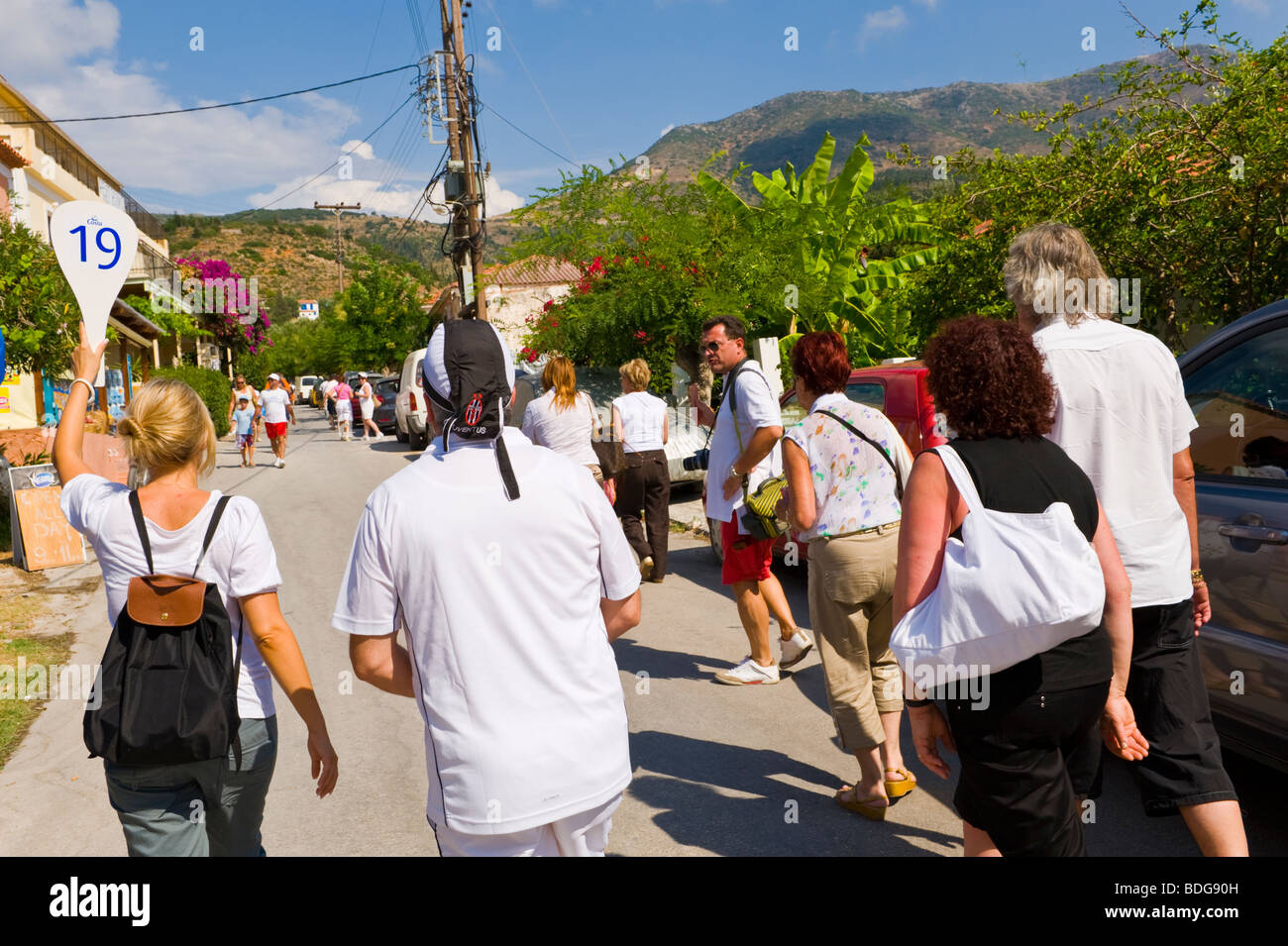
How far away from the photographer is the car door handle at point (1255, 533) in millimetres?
3209

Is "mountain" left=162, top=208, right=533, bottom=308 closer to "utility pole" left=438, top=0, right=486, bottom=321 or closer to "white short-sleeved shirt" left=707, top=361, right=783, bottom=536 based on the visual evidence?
"utility pole" left=438, top=0, right=486, bottom=321

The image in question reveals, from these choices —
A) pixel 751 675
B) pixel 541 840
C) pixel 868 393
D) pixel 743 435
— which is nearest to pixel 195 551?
pixel 541 840

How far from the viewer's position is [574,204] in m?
16.5

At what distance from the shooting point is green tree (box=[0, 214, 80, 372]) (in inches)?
415

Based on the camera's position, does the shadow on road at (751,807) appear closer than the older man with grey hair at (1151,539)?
No

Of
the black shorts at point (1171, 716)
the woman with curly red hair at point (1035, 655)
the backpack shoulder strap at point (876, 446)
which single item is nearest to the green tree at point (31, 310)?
the backpack shoulder strap at point (876, 446)

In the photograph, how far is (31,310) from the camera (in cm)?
1080

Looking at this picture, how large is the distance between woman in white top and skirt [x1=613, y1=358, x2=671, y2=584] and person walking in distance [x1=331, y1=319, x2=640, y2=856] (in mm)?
5932

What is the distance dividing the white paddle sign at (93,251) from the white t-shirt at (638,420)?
4482 millimetres

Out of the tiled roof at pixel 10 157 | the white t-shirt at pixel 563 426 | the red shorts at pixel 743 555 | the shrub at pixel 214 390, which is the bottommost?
the red shorts at pixel 743 555

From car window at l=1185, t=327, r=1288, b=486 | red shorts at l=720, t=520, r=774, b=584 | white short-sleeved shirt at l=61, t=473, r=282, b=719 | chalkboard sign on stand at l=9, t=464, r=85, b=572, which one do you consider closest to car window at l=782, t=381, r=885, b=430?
red shorts at l=720, t=520, r=774, b=584

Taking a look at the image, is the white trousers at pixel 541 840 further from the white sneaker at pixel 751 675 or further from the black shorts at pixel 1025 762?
the white sneaker at pixel 751 675

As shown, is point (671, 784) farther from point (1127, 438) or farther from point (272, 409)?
point (272, 409)
